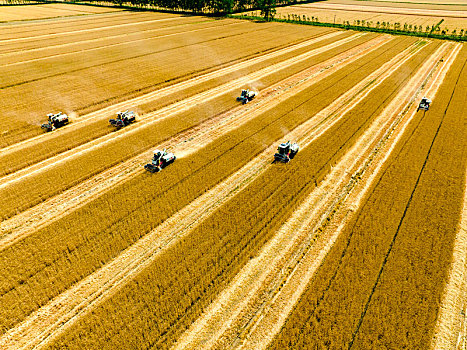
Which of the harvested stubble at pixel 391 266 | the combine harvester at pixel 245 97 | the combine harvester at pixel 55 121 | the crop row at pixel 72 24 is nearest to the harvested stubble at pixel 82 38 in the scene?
the crop row at pixel 72 24

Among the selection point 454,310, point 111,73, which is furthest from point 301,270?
point 111,73

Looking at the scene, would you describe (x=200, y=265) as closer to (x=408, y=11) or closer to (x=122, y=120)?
(x=122, y=120)

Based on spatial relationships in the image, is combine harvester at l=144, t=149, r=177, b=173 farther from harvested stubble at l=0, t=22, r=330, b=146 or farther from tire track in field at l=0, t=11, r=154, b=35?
tire track in field at l=0, t=11, r=154, b=35

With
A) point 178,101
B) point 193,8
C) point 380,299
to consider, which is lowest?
point 380,299

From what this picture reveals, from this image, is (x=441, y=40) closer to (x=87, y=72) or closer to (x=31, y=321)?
(x=87, y=72)

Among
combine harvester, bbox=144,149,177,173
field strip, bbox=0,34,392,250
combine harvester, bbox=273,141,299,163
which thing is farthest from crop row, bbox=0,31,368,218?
combine harvester, bbox=273,141,299,163


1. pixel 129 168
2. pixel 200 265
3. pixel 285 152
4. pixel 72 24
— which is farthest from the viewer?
pixel 72 24

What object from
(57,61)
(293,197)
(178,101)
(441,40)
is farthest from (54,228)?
(441,40)
